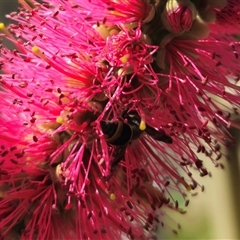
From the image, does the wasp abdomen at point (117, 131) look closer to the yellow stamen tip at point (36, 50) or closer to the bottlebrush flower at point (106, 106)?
the bottlebrush flower at point (106, 106)

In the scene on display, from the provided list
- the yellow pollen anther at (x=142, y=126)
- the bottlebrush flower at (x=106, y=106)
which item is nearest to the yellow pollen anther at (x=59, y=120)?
the bottlebrush flower at (x=106, y=106)

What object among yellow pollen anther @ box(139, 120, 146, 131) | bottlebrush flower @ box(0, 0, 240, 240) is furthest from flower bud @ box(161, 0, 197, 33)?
yellow pollen anther @ box(139, 120, 146, 131)

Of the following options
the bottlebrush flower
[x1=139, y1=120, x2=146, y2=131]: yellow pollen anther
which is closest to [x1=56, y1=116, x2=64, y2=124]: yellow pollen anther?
the bottlebrush flower

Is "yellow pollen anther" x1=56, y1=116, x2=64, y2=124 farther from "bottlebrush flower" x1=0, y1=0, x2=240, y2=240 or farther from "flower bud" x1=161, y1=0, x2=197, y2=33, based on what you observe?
"flower bud" x1=161, y1=0, x2=197, y2=33

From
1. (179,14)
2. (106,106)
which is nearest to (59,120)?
(106,106)

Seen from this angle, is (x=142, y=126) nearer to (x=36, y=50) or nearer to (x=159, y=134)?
(x=159, y=134)

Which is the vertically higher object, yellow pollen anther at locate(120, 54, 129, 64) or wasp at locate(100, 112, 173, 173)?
yellow pollen anther at locate(120, 54, 129, 64)

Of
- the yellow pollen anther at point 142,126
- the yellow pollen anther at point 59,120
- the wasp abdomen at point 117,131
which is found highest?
the yellow pollen anther at point 142,126

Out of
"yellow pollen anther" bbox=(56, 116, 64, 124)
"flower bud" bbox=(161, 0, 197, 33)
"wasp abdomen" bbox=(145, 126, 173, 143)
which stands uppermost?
"flower bud" bbox=(161, 0, 197, 33)

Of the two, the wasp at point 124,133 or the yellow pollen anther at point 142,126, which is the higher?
the yellow pollen anther at point 142,126
